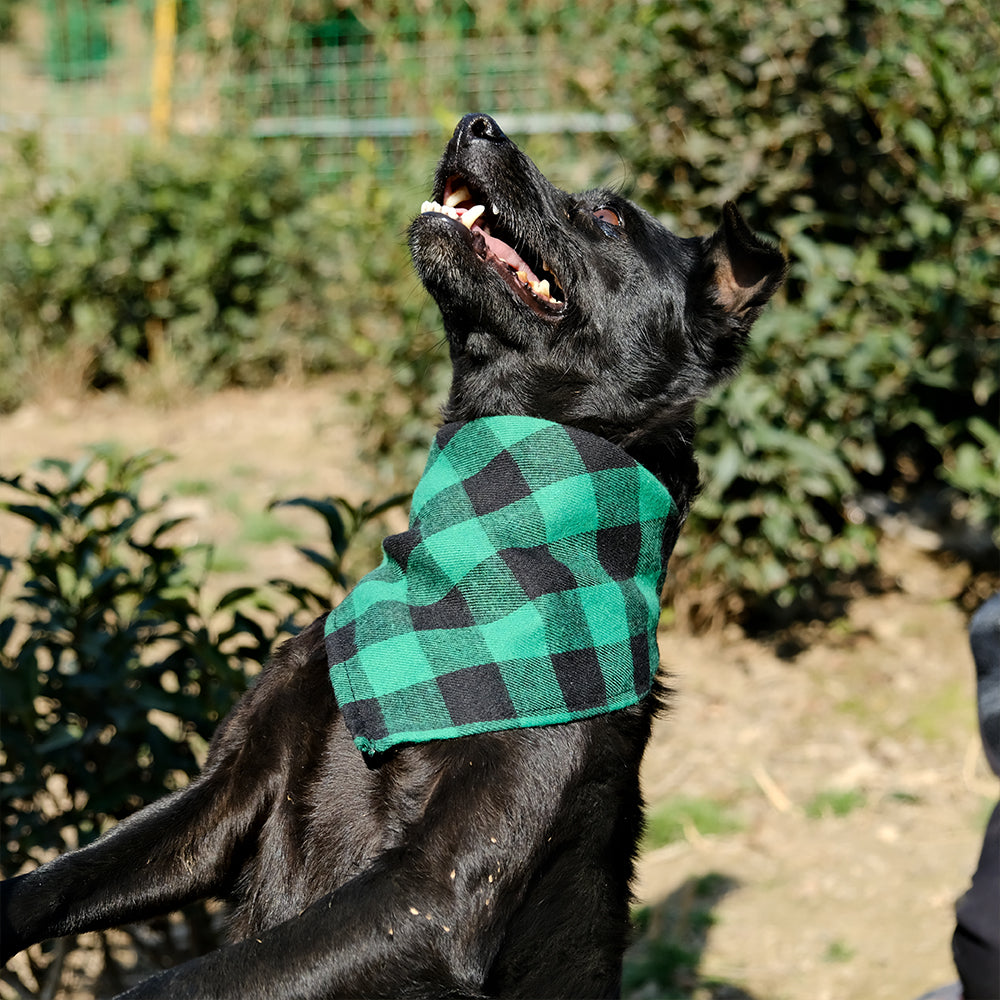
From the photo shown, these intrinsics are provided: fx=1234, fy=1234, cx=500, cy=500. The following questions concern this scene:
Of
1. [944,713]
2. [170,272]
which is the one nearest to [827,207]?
[944,713]

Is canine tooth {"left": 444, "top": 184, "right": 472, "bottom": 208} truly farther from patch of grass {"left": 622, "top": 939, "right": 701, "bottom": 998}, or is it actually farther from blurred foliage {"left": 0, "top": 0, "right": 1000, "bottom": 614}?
patch of grass {"left": 622, "top": 939, "right": 701, "bottom": 998}

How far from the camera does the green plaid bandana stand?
2.12 metres

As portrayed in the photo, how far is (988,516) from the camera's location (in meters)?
5.37

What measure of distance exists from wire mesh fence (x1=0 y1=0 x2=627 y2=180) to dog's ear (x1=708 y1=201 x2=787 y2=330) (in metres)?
5.63

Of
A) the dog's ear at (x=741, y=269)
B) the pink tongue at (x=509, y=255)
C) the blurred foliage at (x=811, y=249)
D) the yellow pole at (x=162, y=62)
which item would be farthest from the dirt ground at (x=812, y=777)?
the yellow pole at (x=162, y=62)

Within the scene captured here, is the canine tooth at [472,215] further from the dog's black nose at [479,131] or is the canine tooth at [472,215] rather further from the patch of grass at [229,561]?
the patch of grass at [229,561]

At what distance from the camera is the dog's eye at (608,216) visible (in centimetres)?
291

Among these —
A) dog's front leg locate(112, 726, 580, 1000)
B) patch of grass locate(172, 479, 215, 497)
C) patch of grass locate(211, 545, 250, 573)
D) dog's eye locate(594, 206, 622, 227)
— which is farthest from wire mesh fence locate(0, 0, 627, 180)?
dog's front leg locate(112, 726, 580, 1000)

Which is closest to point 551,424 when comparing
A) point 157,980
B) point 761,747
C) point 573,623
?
point 573,623

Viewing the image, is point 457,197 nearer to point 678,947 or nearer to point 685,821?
point 678,947

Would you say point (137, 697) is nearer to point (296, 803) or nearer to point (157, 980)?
point (296, 803)

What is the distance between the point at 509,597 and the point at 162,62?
29.6 ft

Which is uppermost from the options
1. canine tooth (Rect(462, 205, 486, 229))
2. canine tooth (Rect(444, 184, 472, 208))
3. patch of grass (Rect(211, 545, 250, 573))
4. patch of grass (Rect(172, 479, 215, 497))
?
canine tooth (Rect(444, 184, 472, 208))

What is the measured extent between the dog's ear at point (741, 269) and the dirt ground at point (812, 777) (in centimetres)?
211
